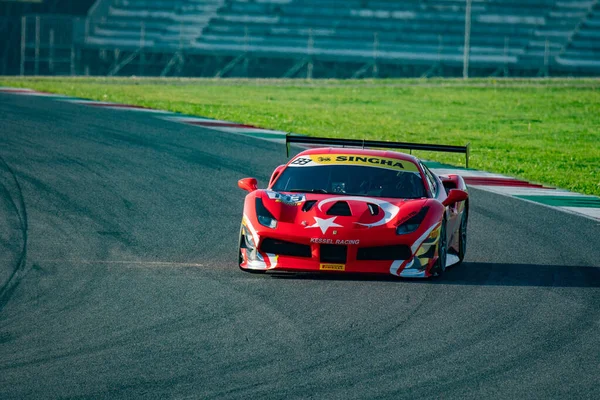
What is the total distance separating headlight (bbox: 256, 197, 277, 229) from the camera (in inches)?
387

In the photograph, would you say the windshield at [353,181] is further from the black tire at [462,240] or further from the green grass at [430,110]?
the green grass at [430,110]

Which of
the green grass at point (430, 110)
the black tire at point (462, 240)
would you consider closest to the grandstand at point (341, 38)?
the green grass at point (430, 110)

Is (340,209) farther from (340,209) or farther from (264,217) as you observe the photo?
(264,217)

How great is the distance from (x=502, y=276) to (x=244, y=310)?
9.21 ft

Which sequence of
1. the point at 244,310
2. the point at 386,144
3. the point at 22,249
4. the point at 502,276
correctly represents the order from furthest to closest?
the point at 386,144 → the point at 22,249 → the point at 502,276 → the point at 244,310

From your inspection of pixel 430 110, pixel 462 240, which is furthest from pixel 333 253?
pixel 430 110

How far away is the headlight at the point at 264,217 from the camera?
982 cm

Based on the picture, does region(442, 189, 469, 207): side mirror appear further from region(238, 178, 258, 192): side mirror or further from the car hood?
region(238, 178, 258, 192): side mirror

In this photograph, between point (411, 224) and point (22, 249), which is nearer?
point (411, 224)

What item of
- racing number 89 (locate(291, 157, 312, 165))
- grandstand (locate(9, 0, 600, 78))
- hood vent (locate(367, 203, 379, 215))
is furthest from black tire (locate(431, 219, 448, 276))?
grandstand (locate(9, 0, 600, 78))

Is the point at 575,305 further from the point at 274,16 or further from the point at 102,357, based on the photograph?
the point at 274,16

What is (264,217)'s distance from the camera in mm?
9938

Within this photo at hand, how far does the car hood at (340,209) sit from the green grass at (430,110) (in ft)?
24.0

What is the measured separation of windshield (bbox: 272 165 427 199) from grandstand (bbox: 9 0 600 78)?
2953 cm
